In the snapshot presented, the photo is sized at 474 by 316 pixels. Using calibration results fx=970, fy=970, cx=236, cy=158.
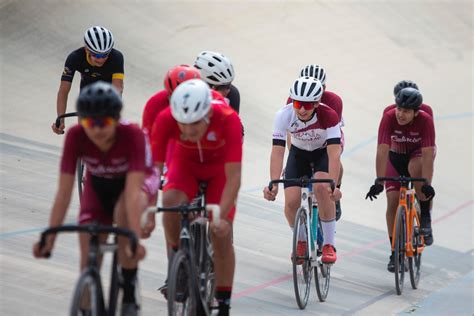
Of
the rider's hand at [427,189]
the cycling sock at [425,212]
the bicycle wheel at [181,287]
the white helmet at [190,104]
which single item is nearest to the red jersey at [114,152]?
the white helmet at [190,104]

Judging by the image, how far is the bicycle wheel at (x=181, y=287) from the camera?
187 inches

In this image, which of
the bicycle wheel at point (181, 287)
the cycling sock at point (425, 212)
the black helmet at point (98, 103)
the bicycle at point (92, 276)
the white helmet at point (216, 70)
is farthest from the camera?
the cycling sock at point (425, 212)

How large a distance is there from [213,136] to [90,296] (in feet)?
4.27

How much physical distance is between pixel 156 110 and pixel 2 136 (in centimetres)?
511

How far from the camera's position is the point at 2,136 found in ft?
34.6

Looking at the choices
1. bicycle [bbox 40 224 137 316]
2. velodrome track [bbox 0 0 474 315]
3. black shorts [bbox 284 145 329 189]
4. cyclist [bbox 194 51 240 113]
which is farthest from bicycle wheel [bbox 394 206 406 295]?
bicycle [bbox 40 224 137 316]

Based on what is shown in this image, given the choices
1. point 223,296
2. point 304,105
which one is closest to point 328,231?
point 304,105

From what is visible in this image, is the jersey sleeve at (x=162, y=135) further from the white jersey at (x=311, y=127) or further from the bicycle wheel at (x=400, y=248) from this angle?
the bicycle wheel at (x=400, y=248)

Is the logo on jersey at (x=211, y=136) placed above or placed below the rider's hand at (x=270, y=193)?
below

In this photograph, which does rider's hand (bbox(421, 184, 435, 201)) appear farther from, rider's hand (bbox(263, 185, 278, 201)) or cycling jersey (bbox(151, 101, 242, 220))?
cycling jersey (bbox(151, 101, 242, 220))

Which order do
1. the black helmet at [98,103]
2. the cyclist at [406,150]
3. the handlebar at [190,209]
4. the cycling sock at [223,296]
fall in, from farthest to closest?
the cyclist at [406,150], the cycling sock at [223,296], the handlebar at [190,209], the black helmet at [98,103]

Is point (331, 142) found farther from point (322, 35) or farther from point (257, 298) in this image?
point (322, 35)

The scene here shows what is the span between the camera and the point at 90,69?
7.79 meters

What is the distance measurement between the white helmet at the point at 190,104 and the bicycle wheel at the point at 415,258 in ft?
11.4
